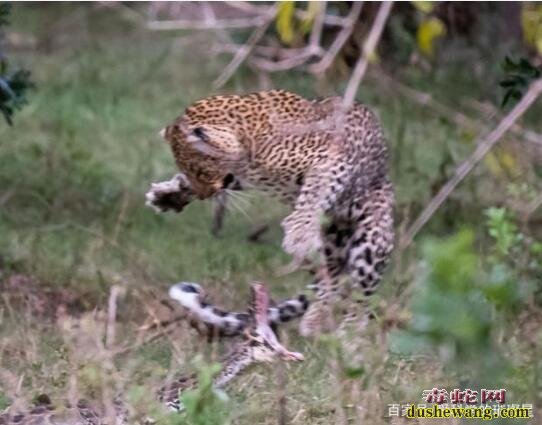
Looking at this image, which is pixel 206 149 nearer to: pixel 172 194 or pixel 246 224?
pixel 172 194

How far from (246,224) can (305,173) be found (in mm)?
1979

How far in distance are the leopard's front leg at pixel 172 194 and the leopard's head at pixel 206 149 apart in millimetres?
65

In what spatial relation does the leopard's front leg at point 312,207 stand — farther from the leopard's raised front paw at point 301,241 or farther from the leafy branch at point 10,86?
the leafy branch at point 10,86

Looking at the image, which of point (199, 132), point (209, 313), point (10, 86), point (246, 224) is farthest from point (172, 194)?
point (246, 224)

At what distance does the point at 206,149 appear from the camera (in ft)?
20.2

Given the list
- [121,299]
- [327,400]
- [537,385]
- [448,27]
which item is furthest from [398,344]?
[448,27]

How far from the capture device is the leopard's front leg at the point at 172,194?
6.37 meters

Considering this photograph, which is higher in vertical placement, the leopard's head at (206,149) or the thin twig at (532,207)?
the leopard's head at (206,149)

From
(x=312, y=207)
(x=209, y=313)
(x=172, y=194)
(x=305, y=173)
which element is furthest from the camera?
(x=172, y=194)

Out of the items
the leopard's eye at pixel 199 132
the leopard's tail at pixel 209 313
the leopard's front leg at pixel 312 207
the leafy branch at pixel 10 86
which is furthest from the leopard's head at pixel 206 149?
the leafy branch at pixel 10 86

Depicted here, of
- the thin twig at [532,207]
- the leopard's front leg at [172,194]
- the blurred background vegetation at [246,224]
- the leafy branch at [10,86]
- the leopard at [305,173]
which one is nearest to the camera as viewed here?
the blurred background vegetation at [246,224]

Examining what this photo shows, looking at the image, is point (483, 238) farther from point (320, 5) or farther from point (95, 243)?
point (320, 5)

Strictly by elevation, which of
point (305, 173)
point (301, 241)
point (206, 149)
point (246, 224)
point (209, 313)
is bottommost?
point (246, 224)

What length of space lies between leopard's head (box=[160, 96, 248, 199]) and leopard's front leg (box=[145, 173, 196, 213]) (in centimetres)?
7
